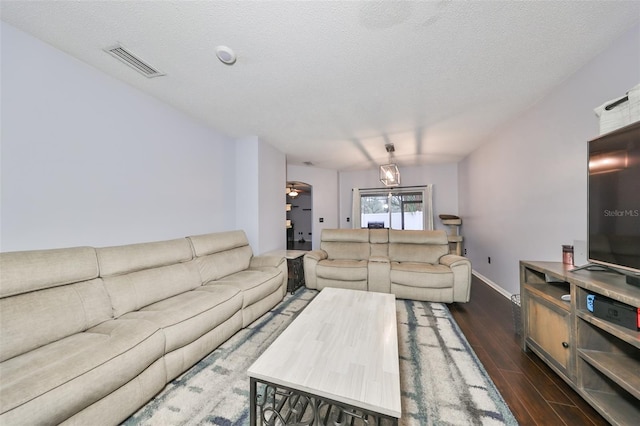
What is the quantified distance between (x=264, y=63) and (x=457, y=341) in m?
2.97

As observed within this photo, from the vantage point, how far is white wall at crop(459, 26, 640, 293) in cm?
171

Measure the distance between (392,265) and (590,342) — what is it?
6.40 ft

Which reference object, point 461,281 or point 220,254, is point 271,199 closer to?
point 220,254

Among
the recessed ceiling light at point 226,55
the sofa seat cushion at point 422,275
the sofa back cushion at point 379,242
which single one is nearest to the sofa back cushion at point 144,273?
the recessed ceiling light at point 226,55

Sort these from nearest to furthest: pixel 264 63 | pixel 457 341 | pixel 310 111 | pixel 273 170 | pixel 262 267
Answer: pixel 264 63
pixel 457 341
pixel 310 111
pixel 262 267
pixel 273 170

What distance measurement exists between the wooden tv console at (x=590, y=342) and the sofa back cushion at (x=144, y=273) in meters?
3.03

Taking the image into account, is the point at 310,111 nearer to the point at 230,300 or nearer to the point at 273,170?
the point at 273,170

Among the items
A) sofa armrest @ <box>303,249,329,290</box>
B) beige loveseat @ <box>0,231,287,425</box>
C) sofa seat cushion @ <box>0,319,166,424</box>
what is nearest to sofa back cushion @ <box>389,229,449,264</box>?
sofa armrest @ <box>303,249,329,290</box>

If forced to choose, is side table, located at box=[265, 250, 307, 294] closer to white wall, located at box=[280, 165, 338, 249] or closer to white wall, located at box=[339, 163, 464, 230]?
white wall, located at box=[280, 165, 338, 249]

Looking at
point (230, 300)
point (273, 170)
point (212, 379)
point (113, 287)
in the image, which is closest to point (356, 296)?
point (230, 300)

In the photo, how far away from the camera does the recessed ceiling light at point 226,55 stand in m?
1.65

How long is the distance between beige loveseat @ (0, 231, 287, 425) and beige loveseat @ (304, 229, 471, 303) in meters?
1.32

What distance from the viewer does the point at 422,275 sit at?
2.88 meters

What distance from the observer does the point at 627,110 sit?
4.70 ft
